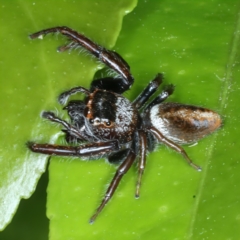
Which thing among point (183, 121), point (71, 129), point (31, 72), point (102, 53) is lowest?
point (183, 121)

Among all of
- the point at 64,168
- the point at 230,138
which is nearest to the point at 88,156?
the point at 64,168

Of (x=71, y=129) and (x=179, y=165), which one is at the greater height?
(x=71, y=129)

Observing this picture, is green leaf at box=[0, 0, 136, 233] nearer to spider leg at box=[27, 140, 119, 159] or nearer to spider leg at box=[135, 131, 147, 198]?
spider leg at box=[27, 140, 119, 159]

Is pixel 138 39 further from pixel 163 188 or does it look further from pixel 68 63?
pixel 163 188

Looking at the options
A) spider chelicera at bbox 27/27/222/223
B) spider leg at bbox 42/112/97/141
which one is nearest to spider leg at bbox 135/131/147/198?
spider chelicera at bbox 27/27/222/223

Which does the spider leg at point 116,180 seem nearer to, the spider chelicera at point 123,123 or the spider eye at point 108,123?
the spider chelicera at point 123,123

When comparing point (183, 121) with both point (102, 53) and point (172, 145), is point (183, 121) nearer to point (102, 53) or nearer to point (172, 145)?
point (172, 145)

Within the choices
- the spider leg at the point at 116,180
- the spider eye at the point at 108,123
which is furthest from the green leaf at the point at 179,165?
the spider eye at the point at 108,123

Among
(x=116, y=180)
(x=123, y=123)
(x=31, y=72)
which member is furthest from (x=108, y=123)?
(x=31, y=72)
